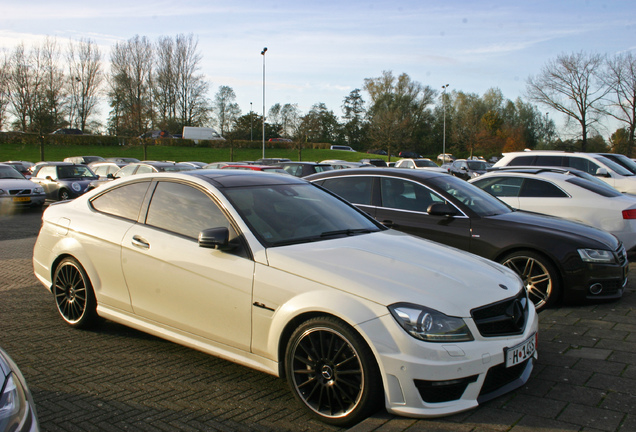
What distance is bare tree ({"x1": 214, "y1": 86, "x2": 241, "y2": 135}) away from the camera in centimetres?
9069

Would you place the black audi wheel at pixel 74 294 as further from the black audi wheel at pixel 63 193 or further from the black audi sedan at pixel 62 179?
the black audi wheel at pixel 63 193

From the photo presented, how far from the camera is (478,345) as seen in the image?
121 inches

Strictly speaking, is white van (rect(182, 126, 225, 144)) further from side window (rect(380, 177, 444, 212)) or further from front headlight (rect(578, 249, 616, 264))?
front headlight (rect(578, 249, 616, 264))

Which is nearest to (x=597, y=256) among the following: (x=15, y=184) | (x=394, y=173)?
(x=394, y=173)

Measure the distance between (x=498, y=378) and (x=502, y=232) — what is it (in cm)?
303

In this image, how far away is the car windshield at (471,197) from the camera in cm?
640

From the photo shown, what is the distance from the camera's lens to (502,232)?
19.6 feet

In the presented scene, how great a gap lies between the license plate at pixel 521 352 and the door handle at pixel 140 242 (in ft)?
9.12

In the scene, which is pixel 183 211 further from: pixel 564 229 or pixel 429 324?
pixel 564 229

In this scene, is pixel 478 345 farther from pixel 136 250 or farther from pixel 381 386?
pixel 136 250

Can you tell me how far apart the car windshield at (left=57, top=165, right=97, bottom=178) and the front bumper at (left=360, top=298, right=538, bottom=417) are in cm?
1950

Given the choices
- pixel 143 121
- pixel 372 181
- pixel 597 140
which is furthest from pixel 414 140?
pixel 372 181

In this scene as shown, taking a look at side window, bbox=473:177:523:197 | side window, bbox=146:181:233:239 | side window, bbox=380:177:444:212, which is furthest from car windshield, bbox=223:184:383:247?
side window, bbox=473:177:523:197

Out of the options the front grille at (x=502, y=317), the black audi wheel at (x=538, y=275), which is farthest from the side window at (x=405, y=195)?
the front grille at (x=502, y=317)
